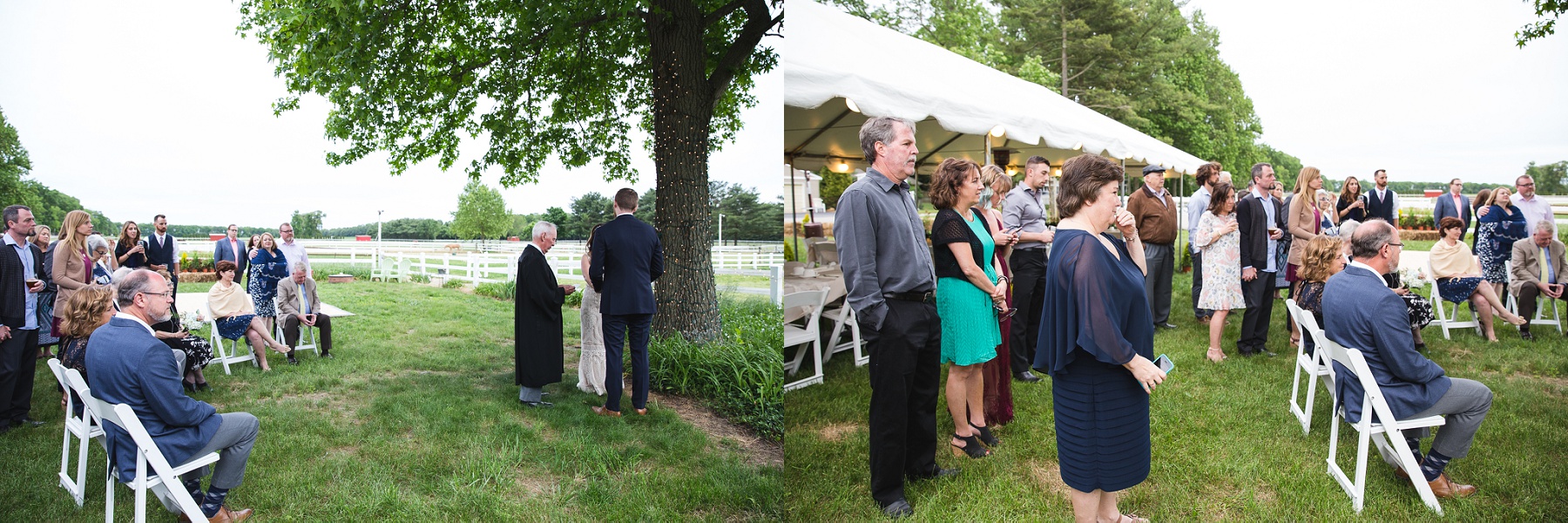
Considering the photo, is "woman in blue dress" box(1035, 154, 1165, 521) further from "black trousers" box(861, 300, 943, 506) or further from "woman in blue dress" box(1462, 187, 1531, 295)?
"woman in blue dress" box(1462, 187, 1531, 295)

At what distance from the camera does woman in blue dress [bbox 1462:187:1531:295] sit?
3.27m

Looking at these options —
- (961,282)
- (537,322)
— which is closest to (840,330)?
(537,322)

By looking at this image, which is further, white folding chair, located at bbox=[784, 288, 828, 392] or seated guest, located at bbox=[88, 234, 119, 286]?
white folding chair, located at bbox=[784, 288, 828, 392]

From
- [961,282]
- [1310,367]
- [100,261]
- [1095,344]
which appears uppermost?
[100,261]

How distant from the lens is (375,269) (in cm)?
333

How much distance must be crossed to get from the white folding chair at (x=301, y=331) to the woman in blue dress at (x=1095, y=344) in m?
2.81

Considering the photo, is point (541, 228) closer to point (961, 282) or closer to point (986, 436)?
point (961, 282)

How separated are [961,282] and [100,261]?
3.43 m

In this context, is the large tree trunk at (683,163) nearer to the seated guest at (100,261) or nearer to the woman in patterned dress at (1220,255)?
the seated guest at (100,261)

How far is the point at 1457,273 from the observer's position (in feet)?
18.4

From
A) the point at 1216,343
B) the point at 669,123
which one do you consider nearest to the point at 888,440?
the point at 669,123

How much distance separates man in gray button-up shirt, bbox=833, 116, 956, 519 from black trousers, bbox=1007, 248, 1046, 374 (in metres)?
2.56

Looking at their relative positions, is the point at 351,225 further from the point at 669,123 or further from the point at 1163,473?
the point at 1163,473

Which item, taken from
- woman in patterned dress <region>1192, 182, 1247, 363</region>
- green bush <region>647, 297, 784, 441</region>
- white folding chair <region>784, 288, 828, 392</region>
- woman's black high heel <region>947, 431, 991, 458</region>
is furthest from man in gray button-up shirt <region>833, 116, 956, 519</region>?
woman in patterned dress <region>1192, 182, 1247, 363</region>
